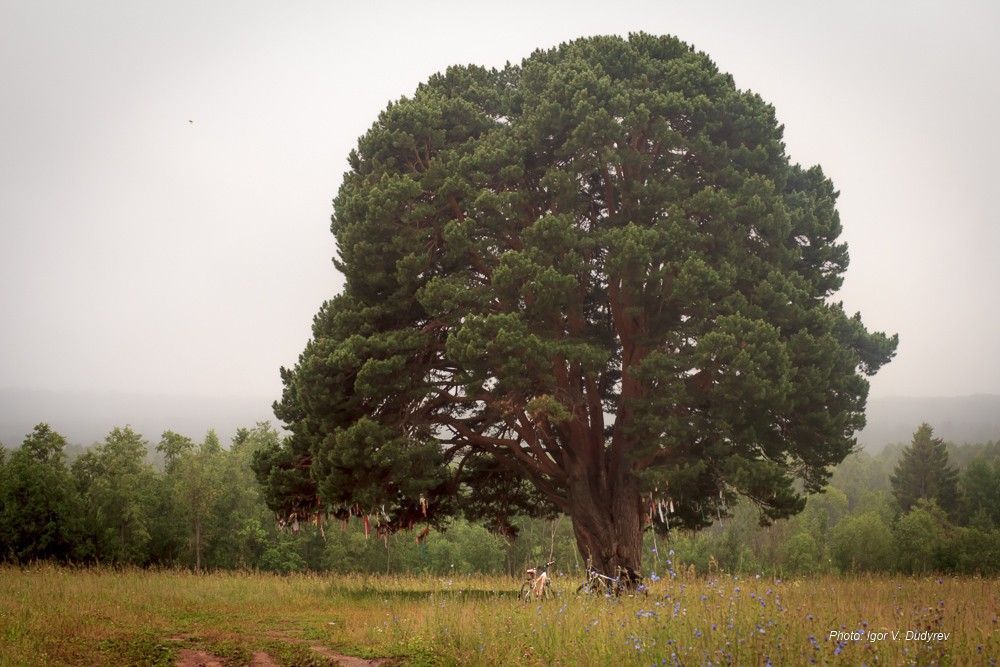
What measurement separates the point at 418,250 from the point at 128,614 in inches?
404

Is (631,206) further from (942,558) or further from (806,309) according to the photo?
(942,558)

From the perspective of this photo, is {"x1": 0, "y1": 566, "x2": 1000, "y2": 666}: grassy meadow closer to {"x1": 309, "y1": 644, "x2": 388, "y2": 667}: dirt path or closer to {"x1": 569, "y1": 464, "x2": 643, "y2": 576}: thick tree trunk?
{"x1": 309, "y1": 644, "x2": 388, "y2": 667}: dirt path

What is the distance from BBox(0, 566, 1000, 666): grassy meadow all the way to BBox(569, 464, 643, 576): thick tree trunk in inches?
213

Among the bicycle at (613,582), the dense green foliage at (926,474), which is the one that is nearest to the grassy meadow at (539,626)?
the bicycle at (613,582)

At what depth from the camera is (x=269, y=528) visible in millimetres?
66688

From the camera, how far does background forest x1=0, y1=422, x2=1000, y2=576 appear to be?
4612cm

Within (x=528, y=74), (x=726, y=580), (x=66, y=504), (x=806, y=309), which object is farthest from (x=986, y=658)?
(x=66, y=504)

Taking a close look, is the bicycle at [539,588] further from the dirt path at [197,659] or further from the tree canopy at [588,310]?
the dirt path at [197,659]

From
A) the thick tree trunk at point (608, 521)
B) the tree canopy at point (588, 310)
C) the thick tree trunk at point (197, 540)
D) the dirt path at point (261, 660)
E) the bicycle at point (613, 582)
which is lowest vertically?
the thick tree trunk at point (197, 540)

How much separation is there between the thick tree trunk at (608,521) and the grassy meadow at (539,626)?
542 centimetres

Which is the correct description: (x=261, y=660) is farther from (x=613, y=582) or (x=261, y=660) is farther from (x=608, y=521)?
(x=608, y=521)

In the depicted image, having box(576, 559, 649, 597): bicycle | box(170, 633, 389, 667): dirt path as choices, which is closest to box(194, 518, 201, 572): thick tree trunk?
box(576, 559, 649, 597): bicycle

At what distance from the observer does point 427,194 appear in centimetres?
2005

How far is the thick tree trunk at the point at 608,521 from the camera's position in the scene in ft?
62.2
